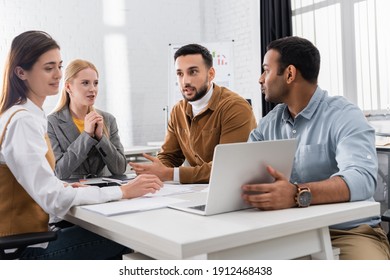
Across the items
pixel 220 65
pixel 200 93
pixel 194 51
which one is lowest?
pixel 200 93

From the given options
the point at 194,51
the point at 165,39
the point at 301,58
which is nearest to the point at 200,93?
the point at 194,51

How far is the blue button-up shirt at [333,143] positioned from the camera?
1.44 metres

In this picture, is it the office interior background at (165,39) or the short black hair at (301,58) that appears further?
the office interior background at (165,39)

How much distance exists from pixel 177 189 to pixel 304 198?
63cm

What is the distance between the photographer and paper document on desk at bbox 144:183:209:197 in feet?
5.60

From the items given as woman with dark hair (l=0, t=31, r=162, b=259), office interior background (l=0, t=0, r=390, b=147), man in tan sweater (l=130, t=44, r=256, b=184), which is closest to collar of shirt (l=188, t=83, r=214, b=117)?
man in tan sweater (l=130, t=44, r=256, b=184)

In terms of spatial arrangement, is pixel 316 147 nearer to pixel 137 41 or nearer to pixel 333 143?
pixel 333 143

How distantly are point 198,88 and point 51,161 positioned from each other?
113 cm

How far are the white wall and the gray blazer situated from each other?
10.2 ft

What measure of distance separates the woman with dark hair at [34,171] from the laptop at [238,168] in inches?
15.0

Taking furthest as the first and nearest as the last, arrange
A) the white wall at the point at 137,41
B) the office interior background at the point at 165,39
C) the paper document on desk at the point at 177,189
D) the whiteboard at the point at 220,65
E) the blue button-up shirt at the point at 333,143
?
→ the whiteboard at the point at 220,65
the white wall at the point at 137,41
the office interior background at the point at 165,39
the paper document on desk at the point at 177,189
the blue button-up shirt at the point at 333,143

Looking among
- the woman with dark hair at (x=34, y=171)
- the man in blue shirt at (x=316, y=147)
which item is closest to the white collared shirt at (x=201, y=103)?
the man in blue shirt at (x=316, y=147)

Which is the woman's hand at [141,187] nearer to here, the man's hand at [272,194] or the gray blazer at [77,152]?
the man's hand at [272,194]

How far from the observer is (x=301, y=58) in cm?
177
